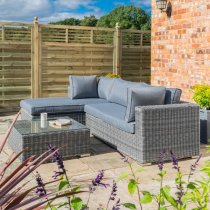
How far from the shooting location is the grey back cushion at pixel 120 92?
19.3ft

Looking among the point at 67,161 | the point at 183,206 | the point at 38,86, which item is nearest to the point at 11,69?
the point at 38,86

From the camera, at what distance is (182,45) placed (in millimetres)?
6500

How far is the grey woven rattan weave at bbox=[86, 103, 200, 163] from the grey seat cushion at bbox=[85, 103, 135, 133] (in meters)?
0.09

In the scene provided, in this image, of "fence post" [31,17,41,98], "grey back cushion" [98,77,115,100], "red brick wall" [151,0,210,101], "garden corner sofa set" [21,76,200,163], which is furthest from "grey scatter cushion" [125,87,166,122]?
"fence post" [31,17,41,98]

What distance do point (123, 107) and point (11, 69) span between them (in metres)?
3.74

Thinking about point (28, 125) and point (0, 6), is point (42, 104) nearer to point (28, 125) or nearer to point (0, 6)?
point (28, 125)

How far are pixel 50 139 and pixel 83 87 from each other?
2.39 m

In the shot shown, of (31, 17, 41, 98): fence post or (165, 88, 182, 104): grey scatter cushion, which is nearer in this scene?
(165, 88, 182, 104): grey scatter cushion

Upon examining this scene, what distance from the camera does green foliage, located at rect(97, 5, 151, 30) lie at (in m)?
30.1

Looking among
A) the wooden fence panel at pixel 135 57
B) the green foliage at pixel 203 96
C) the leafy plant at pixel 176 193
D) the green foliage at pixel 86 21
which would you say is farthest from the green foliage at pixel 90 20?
the leafy plant at pixel 176 193

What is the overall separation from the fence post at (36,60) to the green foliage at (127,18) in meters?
21.7

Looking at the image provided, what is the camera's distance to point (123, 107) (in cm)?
580

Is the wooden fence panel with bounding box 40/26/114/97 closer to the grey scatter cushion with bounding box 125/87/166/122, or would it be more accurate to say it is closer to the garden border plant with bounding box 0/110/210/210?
the grey scatter cushion with bounding box 125/87/166/122

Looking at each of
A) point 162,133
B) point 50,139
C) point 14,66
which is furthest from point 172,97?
point 14,66
